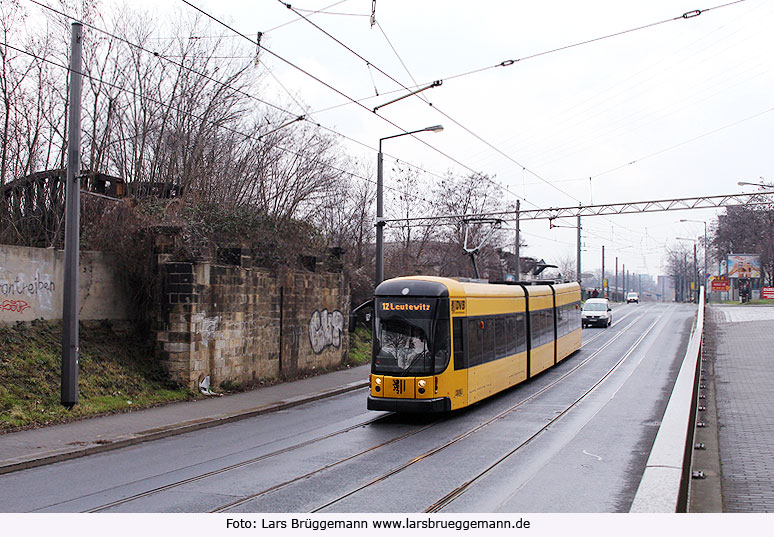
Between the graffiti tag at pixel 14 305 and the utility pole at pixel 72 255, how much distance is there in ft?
5.37

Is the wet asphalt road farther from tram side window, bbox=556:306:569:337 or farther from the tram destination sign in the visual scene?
tram side window, bbox=556:306:569:337

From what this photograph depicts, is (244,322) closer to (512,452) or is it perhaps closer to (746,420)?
(512,452)

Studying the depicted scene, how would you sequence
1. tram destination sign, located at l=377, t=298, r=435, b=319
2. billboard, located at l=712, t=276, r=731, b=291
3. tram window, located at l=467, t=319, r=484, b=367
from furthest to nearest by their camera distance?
billboard, located at l=712, t=276, r=731, b=291, tram window, located at l=467, t=319, r=484, b=367, tram destination sign, located at l=377, t=298, r=435, b=319

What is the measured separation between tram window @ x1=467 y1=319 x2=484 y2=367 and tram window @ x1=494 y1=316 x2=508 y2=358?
1.30 metres

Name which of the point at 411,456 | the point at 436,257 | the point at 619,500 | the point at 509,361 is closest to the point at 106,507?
the point at 411,456

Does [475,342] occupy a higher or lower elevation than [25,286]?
lower

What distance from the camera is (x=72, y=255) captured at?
13.0m

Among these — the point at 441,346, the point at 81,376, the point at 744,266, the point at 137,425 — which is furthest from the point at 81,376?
the point at 744,266

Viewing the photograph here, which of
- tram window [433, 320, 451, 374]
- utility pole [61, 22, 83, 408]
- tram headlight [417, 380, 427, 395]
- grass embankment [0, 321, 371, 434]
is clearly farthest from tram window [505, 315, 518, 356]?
utility pole [61, 22, 83, 408]

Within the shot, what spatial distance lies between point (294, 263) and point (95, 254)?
268 inches

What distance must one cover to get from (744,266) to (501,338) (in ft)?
211

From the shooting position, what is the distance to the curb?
982 cm
